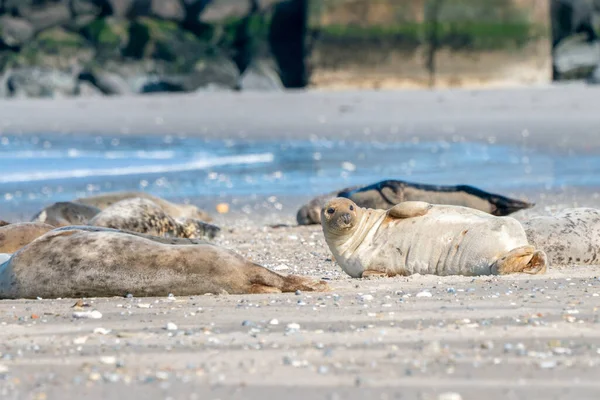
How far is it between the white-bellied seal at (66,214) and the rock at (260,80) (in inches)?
650

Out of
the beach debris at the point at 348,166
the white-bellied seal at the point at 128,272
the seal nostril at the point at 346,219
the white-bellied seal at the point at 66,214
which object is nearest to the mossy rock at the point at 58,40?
the beach debris at the point at 348,166

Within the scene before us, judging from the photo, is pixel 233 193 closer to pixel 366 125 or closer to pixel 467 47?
pixel 366 125

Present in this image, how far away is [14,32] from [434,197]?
22.3 m

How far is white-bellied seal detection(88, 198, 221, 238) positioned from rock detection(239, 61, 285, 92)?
16732 mm

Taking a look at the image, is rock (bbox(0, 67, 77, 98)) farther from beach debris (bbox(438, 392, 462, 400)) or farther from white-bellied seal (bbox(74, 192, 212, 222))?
beach debris (bbox(438, 392, 462, 400))

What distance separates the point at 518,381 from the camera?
3.08 m

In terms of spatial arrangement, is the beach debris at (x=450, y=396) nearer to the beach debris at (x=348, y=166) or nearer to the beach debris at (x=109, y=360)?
the beach debris at (x=109, y=360)

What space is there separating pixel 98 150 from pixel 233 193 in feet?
16.9

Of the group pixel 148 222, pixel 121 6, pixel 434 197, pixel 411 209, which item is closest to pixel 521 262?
pixel 411 209

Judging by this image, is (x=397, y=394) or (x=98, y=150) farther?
(x=98, y=150)

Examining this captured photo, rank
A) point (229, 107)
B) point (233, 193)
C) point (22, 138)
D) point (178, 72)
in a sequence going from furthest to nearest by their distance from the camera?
point (178, 72) < point (229, 107) < point (22, 138) < point (233, 193)

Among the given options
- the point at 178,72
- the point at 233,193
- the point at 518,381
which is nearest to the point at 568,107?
the point at 233,193

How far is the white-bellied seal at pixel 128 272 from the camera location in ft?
15.1

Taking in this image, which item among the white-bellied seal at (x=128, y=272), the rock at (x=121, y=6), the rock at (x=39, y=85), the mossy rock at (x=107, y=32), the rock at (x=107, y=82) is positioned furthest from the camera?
the rock at (x=121, y=6)
